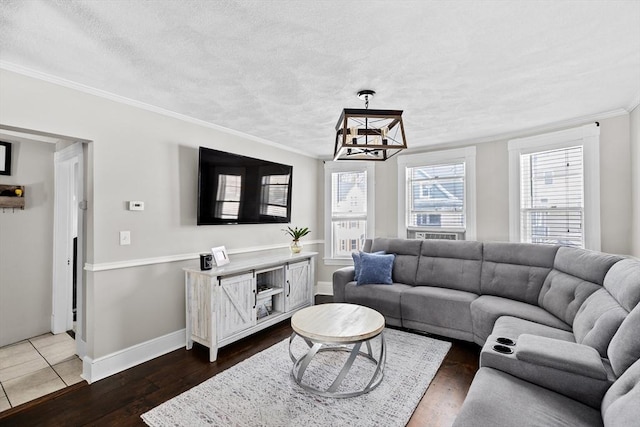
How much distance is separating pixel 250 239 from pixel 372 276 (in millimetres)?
1687

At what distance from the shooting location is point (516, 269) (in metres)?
3.37

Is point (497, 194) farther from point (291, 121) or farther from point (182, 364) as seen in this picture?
point (182, 364)

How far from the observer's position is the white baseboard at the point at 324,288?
5289 millimetres

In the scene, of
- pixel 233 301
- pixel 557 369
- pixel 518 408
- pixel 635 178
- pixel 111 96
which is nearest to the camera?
pixel 518 408

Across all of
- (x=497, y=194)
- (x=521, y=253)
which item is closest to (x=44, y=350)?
(x=521, y=253)

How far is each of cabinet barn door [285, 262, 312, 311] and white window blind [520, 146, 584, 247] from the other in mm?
2862

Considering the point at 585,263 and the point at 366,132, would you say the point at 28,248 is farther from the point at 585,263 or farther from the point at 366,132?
the point at 585,263

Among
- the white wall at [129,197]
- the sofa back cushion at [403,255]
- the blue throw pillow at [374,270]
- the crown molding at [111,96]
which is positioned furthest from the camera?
the sofa back cushion at [403,255]

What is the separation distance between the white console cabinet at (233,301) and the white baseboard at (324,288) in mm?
1373

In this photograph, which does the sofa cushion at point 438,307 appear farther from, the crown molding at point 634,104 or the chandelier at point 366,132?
the crown molding at point 634,104

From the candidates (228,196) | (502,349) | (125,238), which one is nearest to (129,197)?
(125,238)

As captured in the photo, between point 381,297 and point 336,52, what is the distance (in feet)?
9.00

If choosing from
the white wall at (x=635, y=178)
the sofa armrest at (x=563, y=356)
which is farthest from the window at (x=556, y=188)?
the sofa armrest at (x=563, y=356)

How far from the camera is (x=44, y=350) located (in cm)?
312
